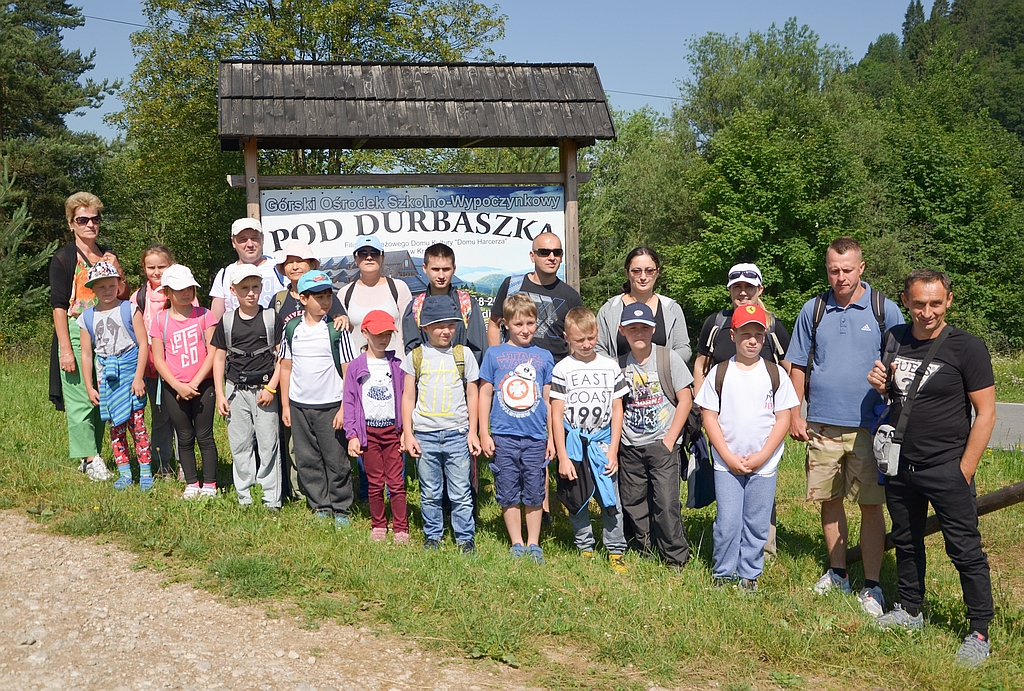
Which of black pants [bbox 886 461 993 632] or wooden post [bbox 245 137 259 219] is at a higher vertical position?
wooden post [bbox 245 137 259 219]

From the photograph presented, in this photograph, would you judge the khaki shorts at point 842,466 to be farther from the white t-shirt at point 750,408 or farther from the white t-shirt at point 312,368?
the white t-shirt at point 312,368

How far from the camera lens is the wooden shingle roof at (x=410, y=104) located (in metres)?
7.01

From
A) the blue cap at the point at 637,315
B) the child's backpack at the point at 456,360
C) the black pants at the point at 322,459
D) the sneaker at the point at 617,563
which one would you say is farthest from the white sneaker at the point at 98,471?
the blue cap at the point at 637,315

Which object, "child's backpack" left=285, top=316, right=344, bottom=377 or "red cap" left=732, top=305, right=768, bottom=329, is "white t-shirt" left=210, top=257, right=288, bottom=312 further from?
"red cap" left=732, top=305, right=768, bottom=329

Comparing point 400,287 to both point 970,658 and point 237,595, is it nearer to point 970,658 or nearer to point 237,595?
point 237,595

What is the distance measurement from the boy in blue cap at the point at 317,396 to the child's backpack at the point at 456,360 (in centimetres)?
67

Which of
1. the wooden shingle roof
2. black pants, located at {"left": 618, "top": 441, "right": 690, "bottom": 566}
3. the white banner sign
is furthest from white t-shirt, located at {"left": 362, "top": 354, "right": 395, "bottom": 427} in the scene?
the wooden shingle roof

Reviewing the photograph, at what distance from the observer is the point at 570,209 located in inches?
296

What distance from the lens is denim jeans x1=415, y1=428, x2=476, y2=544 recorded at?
538 cm

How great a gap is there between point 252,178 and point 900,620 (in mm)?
5529

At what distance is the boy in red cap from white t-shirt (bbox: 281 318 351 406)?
244cm

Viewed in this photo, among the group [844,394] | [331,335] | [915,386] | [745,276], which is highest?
[745,276]

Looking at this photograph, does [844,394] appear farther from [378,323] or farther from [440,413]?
[378,323]

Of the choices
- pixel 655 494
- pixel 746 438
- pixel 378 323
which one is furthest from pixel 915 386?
pixel 378 323
